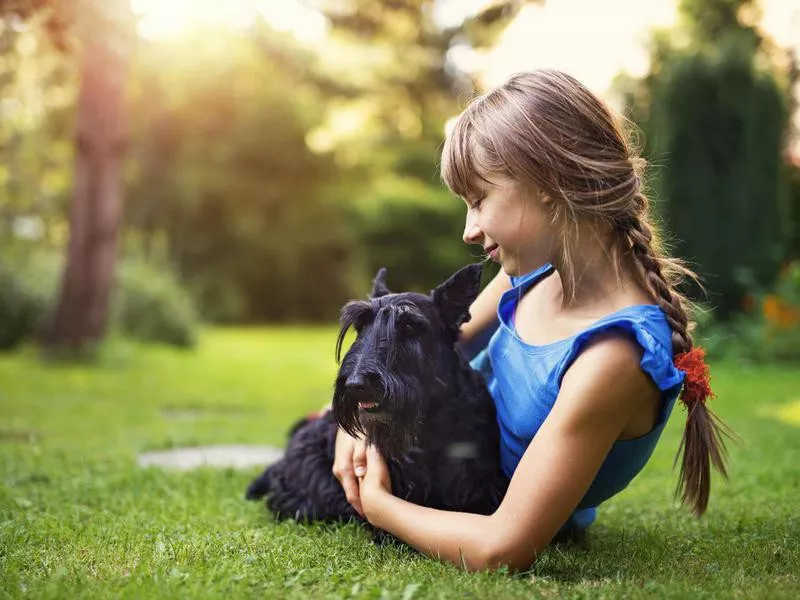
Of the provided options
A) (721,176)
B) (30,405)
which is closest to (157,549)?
(30,405)

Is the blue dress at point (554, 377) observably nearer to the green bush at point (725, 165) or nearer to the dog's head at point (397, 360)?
the dog's head at point (397, 360)

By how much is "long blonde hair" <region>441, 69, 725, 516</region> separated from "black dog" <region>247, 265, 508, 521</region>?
0.48m

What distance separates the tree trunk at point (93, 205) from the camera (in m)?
11.5

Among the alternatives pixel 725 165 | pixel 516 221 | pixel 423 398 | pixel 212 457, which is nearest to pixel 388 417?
pixel 423 398

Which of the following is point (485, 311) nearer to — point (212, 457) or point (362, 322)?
point (362, 322)

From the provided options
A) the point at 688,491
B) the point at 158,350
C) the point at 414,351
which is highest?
the point at 414,351

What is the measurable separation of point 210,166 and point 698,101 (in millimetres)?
17832

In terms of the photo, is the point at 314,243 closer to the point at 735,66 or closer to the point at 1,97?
the point at 1,97

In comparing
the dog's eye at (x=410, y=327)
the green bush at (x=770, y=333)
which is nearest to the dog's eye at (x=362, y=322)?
the dog's eye at (x=410, y=327)

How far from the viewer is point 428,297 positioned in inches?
128

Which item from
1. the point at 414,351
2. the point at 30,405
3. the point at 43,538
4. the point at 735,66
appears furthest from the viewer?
the point at 735,66

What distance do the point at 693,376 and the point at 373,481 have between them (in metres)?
1.21

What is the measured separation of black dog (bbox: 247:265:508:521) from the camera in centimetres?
299

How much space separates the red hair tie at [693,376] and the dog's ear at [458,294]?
80cm
